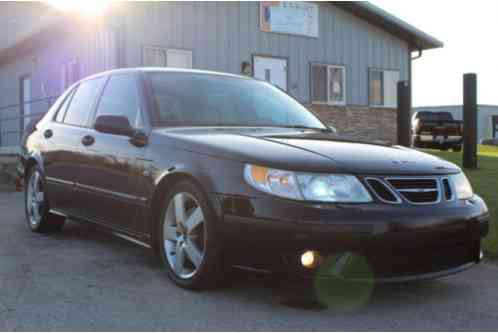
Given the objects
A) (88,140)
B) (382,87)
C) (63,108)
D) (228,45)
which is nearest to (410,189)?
(88,140)

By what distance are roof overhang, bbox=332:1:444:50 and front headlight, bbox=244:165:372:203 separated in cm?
1438

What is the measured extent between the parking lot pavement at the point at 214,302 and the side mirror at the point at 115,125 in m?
0.95

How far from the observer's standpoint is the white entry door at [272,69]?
1595 cm

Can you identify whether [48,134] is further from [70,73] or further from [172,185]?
[70,73]

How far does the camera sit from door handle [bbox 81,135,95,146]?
16.2 feet

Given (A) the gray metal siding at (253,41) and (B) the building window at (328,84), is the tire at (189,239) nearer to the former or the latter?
(A) the gray metal siding at (253,41)

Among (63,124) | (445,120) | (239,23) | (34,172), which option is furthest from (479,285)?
(445,120)

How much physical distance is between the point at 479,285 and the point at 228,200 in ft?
5.95

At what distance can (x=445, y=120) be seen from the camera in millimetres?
22375

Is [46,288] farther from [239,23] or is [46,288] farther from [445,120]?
[445,120]

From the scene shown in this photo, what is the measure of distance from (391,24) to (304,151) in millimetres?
15051

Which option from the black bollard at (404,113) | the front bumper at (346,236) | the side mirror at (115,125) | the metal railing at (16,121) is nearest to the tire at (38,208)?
the side mirror at (115,125)

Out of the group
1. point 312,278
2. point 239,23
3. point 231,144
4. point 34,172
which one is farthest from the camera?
point 239,23

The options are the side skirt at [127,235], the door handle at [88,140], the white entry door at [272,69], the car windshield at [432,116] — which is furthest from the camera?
the car windshield at [432,116]
